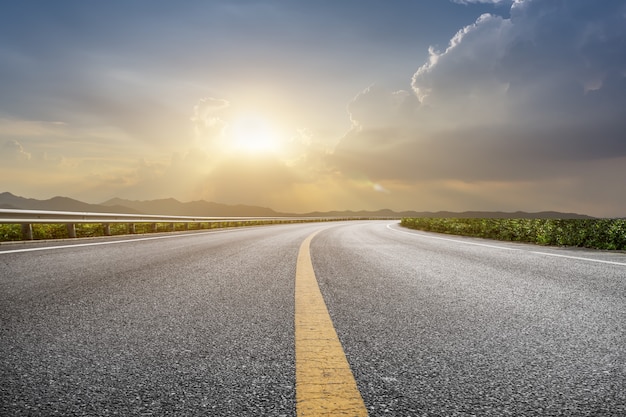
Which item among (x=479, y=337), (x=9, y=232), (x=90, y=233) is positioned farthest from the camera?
(x=90, y=233)

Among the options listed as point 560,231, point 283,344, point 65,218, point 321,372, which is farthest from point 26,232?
point 560,231

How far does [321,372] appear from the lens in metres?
1.84

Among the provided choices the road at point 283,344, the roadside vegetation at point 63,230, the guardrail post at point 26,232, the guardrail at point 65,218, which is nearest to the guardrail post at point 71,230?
the guardrail at point 65,218

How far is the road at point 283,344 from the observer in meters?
1.58

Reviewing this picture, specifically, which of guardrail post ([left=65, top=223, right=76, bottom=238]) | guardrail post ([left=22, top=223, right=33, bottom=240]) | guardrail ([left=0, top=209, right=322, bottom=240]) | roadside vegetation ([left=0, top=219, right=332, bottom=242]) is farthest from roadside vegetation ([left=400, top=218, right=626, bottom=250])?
guardrail post ([left=22, top=223, right=33, bottom=240])

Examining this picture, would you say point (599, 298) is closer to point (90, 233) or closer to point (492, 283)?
point (492, 283)

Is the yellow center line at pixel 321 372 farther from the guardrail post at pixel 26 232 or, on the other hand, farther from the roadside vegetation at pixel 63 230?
the roadside vegetation at pixel 63 230

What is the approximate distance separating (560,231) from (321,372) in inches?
559

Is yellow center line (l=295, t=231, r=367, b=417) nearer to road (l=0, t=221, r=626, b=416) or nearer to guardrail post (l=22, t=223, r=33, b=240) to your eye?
road (l=0, t=221, r=626, b=416)

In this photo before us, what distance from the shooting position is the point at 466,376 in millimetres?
1842

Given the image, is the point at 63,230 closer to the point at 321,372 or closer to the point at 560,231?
the point at 321,372

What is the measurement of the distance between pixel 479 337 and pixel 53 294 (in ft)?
11.9

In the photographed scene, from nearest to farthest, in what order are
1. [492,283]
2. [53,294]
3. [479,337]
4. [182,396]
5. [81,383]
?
[182,396] → [81,383] → [479,337] → [53,294] → [492,283]

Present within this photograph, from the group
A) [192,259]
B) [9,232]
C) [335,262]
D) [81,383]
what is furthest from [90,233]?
[81,383]
